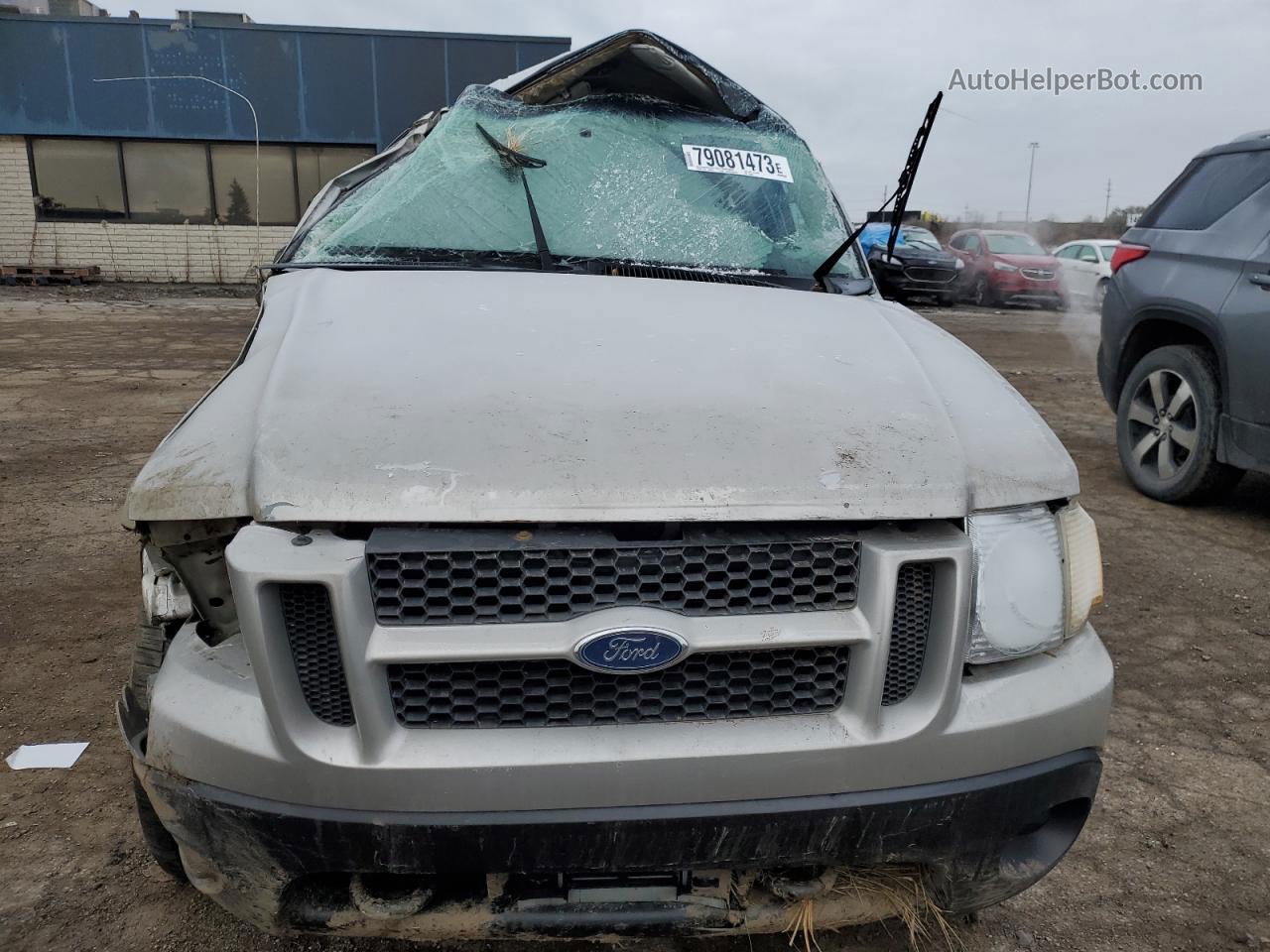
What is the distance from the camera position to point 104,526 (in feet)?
15.1

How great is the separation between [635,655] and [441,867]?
463mm

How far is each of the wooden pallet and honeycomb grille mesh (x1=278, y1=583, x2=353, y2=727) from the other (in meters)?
20.1

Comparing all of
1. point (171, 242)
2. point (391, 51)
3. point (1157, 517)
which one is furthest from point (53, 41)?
point (1157, 517)

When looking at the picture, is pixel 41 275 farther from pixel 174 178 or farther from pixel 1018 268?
pixel 1018 268

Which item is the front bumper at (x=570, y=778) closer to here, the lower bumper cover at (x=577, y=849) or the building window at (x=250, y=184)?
the lower bumper cover at (x=577, y=849)

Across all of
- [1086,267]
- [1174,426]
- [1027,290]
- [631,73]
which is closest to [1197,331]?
[1174,426]

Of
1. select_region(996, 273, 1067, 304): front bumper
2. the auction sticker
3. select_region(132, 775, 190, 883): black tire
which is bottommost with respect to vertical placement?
select_region(132, 775, 190, 883): black tire

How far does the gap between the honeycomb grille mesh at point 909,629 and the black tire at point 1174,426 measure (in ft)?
13.4

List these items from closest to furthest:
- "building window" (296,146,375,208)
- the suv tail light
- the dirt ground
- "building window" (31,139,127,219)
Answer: the dirt ground → the suv tail light → "building window" (31,139,127,219) → "building window" (296,146,375,208)

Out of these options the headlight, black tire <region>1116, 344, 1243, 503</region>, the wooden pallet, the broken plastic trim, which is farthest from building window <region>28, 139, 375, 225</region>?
the headlight

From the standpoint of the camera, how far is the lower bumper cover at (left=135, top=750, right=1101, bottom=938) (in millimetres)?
1475

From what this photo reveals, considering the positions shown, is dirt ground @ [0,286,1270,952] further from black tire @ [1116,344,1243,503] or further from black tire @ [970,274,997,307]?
black tire @ [970,274,997,307]

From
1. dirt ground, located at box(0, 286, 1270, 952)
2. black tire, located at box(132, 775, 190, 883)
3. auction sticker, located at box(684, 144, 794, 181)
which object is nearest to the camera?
black tire, located at box(132, 775, 190, 883)

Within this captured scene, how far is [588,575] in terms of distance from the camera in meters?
1.48
